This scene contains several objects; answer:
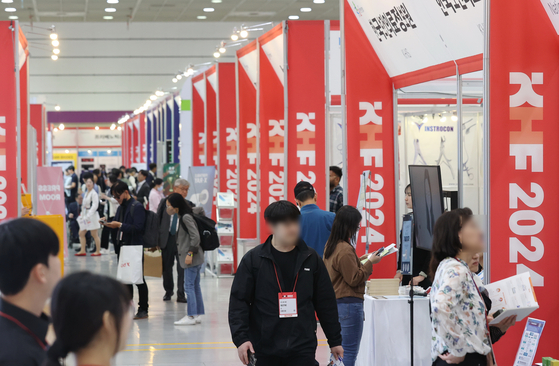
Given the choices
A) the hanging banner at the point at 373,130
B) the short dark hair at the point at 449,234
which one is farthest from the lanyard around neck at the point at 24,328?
the hanging banner at the point at 373,130

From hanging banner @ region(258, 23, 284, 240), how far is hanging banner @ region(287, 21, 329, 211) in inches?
25.8


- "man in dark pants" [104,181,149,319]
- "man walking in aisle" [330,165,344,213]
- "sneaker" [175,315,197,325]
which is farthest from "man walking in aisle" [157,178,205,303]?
"man walking in aisle" [330,165,344,213]

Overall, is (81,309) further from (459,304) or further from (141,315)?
(141,315)

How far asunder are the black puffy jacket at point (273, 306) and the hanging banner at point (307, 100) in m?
4.06

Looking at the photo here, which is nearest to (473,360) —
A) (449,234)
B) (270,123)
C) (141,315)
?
(449,234)

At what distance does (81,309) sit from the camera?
3.88 feet

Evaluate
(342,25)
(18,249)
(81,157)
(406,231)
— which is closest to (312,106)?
(342,25)

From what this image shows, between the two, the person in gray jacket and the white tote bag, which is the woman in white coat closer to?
the white tote bag

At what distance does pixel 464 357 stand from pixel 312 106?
4732mm

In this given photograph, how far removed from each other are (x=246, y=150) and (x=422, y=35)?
15.6 ft

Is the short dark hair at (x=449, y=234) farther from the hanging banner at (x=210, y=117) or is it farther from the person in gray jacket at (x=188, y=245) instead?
the hanging banner at (x=210, y=117)

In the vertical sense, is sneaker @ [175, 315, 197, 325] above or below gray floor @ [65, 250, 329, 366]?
above

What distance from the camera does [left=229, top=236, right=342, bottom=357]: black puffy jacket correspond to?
2.93 m

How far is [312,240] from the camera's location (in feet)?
16.7
